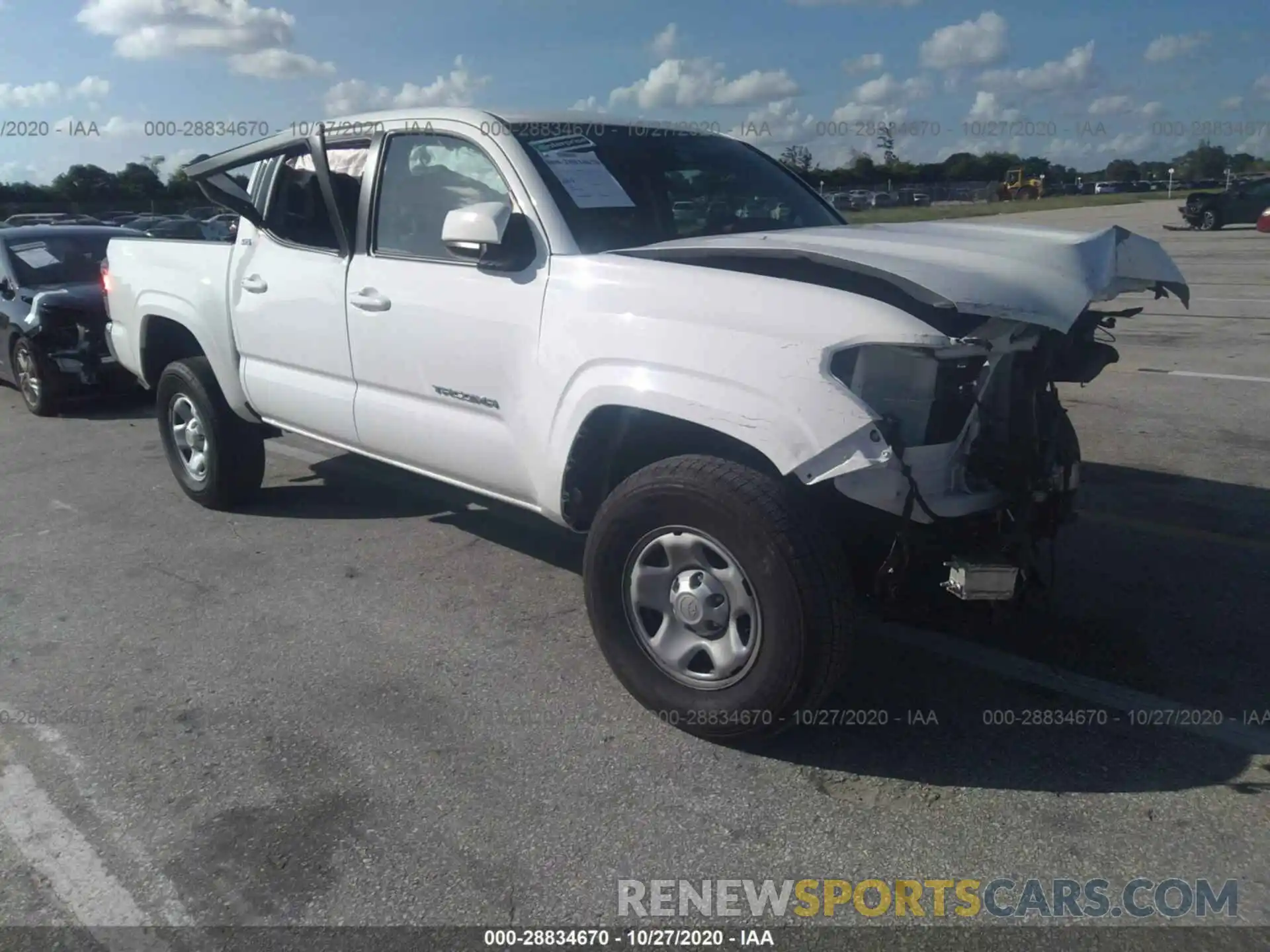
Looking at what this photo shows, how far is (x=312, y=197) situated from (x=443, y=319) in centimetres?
143

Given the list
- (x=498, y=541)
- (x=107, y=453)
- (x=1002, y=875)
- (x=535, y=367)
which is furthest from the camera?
(x=107, y=453)

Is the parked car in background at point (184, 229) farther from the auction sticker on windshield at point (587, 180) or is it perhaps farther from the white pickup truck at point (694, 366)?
the auction sticker on windshield at point (587, 180)

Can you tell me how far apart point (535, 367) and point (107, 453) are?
5122mm

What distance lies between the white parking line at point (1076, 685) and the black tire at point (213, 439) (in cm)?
357

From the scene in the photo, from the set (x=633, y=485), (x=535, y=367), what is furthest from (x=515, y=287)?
(x=633, y=485)

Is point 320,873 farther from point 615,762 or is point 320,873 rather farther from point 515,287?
point 515,287

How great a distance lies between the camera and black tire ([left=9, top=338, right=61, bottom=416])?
354 inches

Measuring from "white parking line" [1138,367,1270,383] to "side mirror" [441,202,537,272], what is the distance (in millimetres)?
6921

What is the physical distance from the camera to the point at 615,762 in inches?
133

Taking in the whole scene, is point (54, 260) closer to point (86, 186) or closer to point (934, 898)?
point (934, 898)

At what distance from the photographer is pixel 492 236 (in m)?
3.72

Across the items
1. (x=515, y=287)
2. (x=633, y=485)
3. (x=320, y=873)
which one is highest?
(x=515, y=287)

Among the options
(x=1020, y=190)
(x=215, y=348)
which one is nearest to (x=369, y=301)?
(x=215, y=348)

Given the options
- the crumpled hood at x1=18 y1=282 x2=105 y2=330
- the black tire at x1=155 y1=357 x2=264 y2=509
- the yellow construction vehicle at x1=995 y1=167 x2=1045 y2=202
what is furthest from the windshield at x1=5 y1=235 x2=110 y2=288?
the yellow construction vehicle at x1=995 y1=167 x2=1045 y2=202
